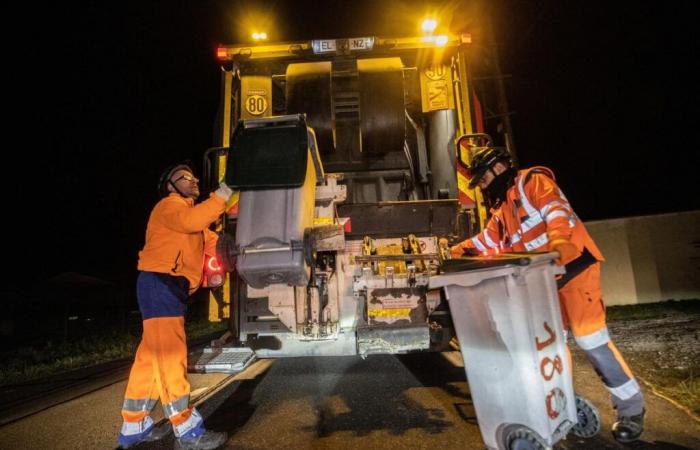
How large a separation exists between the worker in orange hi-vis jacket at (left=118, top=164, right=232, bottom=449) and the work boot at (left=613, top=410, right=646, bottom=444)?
7.20 feet

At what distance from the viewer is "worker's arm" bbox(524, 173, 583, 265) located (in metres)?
1.91

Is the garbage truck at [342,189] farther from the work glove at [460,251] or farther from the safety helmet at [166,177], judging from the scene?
the safety helmet at [166,177]

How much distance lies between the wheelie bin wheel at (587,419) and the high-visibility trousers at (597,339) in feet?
0.40

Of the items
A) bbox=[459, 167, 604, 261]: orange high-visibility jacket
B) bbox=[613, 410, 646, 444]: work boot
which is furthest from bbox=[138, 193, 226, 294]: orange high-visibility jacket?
bbox=[613, 410, 646, 444]: work boot

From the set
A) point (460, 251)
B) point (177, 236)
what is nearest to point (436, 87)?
point (460, 251)

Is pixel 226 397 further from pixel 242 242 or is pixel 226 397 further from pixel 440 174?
pixel 440 174

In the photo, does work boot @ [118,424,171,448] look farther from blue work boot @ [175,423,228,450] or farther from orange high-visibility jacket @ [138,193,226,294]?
orange high-visibility jacket @ [138,193,226,294]

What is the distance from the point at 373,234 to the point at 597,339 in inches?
69.9

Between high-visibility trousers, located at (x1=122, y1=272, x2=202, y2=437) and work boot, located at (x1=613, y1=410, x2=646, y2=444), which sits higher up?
high-visibility trousers, located at (x1=122, y1=272, x2=202, y2=437)

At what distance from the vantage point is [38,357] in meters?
6.84

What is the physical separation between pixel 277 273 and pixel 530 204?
1.54 metres

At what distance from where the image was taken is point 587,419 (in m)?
2.14

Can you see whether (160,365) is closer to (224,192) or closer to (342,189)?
(224,192)

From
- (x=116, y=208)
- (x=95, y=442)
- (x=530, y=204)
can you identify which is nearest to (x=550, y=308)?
(x=530, y=204)
